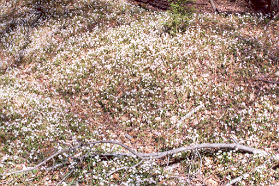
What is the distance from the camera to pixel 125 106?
7.74 meters

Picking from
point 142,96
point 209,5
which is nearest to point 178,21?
point 142,96

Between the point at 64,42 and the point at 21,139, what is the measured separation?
249 inches

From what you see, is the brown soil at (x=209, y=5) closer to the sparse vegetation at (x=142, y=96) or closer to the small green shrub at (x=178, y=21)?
the sparse vegetation at (x=142, y=96)

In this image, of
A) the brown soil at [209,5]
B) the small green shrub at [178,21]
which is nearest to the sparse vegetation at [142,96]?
the small green shrub at [178,21]

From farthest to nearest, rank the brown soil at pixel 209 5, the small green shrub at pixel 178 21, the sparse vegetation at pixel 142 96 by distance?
the brown soil at pixel 209 5 → the small green shrub at pixel 178 21 → the sparse vegetation at pixel 142 96

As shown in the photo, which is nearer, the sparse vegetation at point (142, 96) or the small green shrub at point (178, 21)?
the sparse vegetation at point (142, 96)

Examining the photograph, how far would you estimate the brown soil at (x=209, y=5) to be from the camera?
1267 centimetres

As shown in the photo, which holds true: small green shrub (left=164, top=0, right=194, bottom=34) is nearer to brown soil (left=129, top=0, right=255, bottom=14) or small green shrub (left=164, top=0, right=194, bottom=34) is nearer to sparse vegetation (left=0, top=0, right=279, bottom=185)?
sparse vegetation (left=0, top=0, right=279, bottom=185)

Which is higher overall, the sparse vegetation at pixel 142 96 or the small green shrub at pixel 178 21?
the small green shrub at pixel 178 21

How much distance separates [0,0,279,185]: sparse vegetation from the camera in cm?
564

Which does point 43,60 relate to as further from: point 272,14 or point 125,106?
point 272,14

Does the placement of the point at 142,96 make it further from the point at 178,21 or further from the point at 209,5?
the point at 209,5

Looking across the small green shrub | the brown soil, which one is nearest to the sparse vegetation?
the small green shrub

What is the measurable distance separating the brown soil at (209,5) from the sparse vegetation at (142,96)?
1499 millimetres
